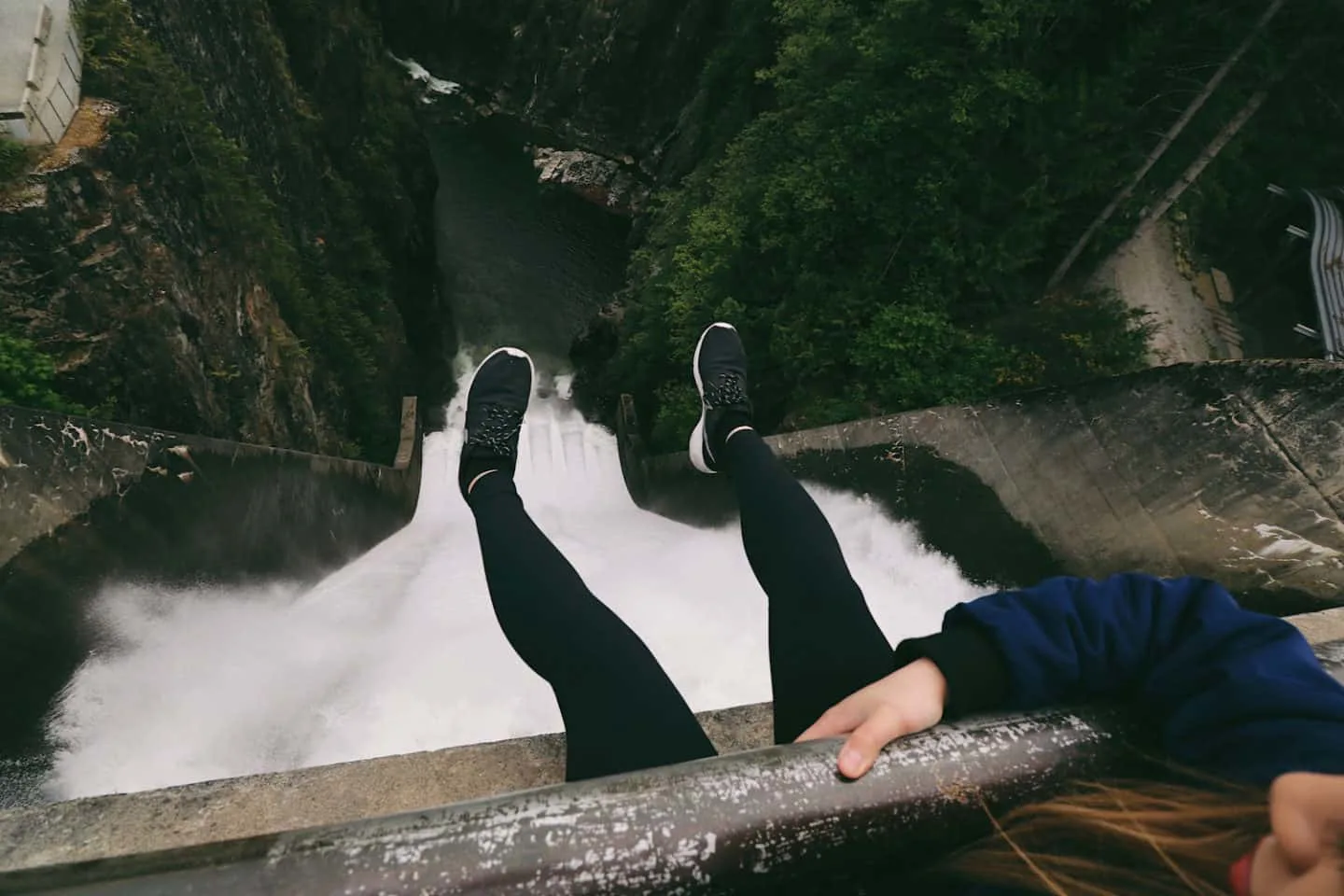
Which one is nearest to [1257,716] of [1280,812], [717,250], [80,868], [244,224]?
[1280,812]

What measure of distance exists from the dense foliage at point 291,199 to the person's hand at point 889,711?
5930 millimetres

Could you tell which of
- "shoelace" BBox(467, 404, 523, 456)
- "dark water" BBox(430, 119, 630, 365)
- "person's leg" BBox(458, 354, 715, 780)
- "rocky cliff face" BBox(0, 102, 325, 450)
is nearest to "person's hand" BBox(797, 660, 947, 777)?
"person's leg" BBox(458, 354, 715, 780)

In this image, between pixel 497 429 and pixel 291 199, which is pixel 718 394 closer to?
pixel 497 429

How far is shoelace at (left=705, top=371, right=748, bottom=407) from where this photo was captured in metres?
3.96

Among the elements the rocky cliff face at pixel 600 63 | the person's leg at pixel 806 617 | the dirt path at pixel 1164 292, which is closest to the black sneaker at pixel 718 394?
the person's leg at pixel 806 617

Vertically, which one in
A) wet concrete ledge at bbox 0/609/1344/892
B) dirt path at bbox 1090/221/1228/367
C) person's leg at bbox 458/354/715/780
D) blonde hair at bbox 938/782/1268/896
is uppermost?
dirt path at bbox 1090/221/1228/367

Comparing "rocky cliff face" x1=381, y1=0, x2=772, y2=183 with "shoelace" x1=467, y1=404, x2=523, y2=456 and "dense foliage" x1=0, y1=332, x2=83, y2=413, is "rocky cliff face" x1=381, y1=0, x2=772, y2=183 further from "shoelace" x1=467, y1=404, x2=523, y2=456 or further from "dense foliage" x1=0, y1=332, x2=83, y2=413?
"dense foliage" x1=0, y1=332, x2=83, y2=413

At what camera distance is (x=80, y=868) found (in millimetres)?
835

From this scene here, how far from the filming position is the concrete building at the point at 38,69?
4.03 meters

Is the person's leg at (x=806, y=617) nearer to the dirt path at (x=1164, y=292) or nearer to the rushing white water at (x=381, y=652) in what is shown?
the rushing white water at (x=381, y=652)

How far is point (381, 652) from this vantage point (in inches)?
150

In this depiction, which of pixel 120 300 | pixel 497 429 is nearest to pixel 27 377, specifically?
pixel 120 300

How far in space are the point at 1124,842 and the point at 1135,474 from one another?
4.07m

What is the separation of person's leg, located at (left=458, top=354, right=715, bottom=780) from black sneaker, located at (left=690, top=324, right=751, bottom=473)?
159 cm
